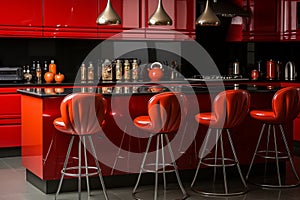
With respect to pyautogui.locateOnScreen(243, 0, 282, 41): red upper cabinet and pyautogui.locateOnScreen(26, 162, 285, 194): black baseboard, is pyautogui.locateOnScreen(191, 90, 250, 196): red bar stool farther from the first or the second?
pyautogui.locateOnScreen(243, 0, 282, 41): red upper cabinet

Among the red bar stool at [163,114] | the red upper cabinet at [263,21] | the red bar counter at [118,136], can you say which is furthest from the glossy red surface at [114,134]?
the red upper cabinet at [263,21]

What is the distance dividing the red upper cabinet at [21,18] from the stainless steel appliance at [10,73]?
0.41 meters

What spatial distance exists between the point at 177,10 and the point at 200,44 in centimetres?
80

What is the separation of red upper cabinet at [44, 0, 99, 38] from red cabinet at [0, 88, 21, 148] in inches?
37.5

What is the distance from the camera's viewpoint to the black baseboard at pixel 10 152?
22.8 feet

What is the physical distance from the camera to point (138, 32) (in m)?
7.96

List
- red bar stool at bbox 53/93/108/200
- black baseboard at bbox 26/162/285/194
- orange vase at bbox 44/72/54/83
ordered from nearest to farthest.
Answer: red bar stool at bbox 53/93/108/200 < black baseboard at bbox 26/162/285/194 < orange vase at bbox 44/72/54/83

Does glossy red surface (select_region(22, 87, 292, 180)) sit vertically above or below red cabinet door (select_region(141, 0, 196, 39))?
below

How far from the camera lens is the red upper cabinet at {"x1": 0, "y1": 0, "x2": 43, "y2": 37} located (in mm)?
7105

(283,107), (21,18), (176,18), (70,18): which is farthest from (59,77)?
(283,107)

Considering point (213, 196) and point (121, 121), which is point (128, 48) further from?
point (213, 196)

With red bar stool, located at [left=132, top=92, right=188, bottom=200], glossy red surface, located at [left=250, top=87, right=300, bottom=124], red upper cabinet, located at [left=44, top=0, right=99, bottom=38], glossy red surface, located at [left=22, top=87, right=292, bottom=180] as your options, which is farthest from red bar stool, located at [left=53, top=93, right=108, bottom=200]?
red upper cabinet, located at [left=44, top=0, right=99, bottom=38]

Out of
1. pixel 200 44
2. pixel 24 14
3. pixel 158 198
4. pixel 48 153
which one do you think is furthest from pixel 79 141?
pixel 200 44

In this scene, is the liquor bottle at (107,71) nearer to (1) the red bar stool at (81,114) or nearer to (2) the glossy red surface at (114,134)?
(2) the glossy red surface at (114,134)
